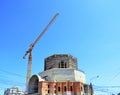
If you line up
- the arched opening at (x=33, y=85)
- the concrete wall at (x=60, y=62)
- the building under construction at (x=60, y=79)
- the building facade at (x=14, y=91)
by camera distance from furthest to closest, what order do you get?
the building facade at (x=14, y=91) < the concrete wall at (x=60, y=62) < the arched opening at (x=33, y=85) < the building under construction at (x=60, y=79)

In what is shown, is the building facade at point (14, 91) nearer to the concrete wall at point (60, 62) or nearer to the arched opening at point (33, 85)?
the arched opening at point (33, 85)

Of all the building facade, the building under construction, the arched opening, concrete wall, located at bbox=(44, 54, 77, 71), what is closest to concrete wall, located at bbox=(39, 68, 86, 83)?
the building under construction

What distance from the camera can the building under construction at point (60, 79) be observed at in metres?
58.9

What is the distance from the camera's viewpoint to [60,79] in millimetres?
61812

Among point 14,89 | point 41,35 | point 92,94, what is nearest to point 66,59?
point 92,94

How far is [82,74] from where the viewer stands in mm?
65500

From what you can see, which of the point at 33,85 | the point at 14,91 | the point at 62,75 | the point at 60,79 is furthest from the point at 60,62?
the point at 14,91

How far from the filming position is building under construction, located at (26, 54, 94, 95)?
193 ft

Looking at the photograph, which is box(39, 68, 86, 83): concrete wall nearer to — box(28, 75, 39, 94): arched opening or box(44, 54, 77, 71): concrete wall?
box(44, 54, 77, 71): concrete wall

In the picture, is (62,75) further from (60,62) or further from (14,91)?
(14,91)

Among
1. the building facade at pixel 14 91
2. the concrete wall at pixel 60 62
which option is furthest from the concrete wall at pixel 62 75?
the building facade at pixel 14 91

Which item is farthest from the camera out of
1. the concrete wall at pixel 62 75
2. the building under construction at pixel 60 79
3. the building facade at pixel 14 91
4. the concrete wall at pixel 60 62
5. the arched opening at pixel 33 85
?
the building facade at pixel 14 91

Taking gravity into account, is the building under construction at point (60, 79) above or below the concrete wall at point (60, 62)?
below

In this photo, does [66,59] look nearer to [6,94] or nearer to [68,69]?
[68,69]
